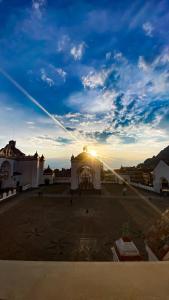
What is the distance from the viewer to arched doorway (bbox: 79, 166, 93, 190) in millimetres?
33062

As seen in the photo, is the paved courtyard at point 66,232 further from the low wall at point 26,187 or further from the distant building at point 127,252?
the low wall at point 26,187

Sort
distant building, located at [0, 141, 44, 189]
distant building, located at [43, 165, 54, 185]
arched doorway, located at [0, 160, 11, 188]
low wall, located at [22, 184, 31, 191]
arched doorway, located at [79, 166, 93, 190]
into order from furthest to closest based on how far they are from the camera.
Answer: distant building, located at [43, 165, 54, 185] → distant building, located at [0, 141, 44, 189] → low wall, located at [22, 184, 31, 191] → arched doorway, located at [0, 160, 11, 188] → arched doorway, located at [79, 166, 93, 190]

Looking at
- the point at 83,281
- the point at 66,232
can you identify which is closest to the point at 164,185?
the point at 66,232

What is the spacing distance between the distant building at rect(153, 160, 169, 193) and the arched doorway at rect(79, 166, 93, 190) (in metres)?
11.3

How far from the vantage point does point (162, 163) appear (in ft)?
97.6

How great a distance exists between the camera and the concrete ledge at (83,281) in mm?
1902

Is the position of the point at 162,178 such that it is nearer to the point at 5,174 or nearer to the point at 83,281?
the point at 5,174

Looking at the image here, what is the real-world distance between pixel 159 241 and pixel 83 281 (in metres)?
2.23

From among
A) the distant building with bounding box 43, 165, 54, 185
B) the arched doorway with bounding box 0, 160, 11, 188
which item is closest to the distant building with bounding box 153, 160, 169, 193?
the distant building with bounding box 43, 165, 54, 185

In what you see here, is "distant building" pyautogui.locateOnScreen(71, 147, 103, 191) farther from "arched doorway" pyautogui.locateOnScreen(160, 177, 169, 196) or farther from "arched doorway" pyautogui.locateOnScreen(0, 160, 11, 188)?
"arched doorway" pyautogui.locateOnScreen(0, 160, 11, 188)

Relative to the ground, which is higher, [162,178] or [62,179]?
[162,178]

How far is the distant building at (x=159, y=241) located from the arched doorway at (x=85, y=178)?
28.7m

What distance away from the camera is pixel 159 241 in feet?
12.2

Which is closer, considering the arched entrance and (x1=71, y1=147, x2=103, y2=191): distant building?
the arched entrance
